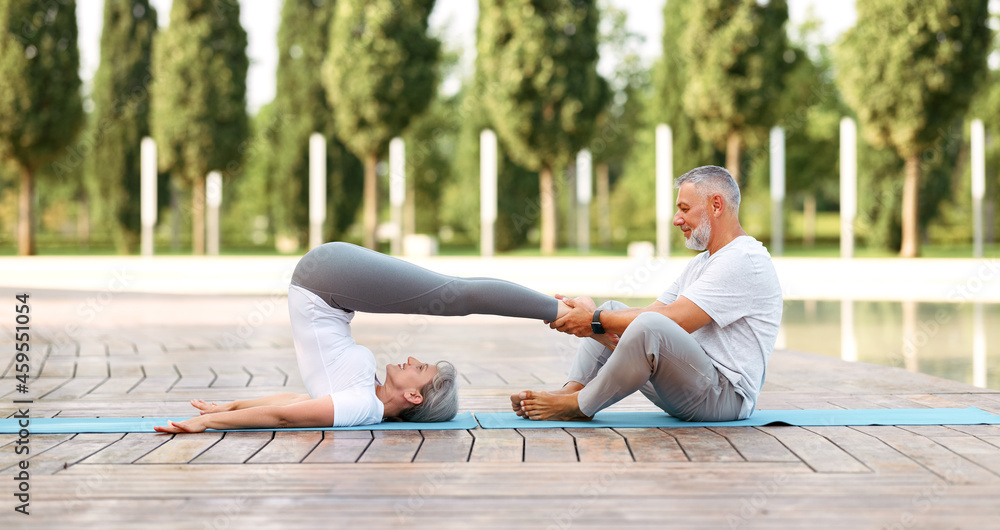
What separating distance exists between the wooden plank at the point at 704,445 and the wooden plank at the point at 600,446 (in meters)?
0.21

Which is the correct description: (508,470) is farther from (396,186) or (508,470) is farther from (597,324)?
(396,186)

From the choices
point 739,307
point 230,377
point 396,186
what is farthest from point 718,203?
point 396,186

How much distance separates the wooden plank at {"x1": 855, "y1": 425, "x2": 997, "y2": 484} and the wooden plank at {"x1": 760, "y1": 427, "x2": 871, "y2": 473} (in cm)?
21

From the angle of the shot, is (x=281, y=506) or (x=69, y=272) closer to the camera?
(x=281, y=506)

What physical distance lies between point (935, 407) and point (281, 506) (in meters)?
Answer: 2.89

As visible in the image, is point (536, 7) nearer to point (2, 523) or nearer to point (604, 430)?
point (604, 430)

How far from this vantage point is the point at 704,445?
323 cm

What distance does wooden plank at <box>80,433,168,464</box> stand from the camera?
299 centimetres

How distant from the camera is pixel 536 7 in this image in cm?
2158

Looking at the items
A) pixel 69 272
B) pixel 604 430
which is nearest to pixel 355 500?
pixel 604 430

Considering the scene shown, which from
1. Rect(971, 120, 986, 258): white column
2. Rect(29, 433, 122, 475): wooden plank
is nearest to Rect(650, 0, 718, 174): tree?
Rect(971, 120, 986, 258): white column

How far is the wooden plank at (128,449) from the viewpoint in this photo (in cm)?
299

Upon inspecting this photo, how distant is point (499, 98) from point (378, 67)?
2.92 m

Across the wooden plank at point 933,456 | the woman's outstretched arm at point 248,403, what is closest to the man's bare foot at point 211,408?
the woman's outstretched arm at point 248,403
